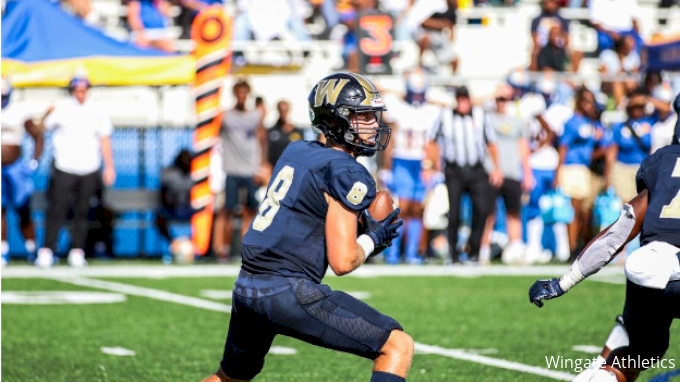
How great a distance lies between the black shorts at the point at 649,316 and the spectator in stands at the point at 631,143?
29.2 ft

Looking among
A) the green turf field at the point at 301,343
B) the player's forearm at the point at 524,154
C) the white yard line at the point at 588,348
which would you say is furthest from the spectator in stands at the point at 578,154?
the white yard line at the point at 588,348

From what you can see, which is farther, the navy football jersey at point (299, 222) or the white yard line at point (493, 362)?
the white yard line at point (493, 362)

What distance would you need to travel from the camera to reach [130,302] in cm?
1038

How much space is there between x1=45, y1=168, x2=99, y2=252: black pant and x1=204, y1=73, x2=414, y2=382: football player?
9.08 meters

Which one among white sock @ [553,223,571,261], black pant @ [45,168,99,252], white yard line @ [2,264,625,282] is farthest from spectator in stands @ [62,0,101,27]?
white sock @ [553,223,571,261]

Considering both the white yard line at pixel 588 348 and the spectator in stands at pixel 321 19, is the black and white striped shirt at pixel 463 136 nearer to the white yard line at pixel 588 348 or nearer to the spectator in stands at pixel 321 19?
the spectator in stands at pixel 321 19

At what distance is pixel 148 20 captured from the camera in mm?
18641

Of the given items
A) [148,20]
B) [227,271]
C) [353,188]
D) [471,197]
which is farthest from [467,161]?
[353,188]

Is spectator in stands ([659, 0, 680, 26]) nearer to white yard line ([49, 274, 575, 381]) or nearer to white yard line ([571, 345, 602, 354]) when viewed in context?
white yard line ([49, 274, 575, 381])

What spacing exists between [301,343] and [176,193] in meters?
6.95

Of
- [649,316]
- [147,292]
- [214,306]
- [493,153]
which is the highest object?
[649,316]

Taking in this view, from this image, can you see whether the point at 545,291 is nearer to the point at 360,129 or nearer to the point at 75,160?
the point at 360,129

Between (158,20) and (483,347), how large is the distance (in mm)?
11767

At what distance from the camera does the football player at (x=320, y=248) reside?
181 inches
